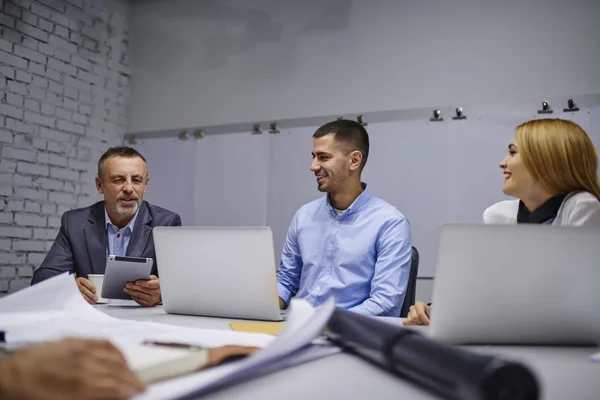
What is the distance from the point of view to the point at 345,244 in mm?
2236

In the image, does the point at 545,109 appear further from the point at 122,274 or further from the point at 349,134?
→ the point at 122,274

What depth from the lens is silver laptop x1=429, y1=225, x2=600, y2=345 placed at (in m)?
0.94

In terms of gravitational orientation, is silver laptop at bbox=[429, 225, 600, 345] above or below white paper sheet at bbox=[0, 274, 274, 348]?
above

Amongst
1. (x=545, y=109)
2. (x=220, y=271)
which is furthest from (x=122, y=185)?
(x=545, y=109)

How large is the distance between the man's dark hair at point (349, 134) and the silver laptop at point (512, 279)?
5.27 ft

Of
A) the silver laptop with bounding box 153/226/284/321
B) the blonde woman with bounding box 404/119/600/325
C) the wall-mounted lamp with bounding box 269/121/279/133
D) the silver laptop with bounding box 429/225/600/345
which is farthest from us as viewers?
the wall-mounted lamp with bounding box 269/121/279/133

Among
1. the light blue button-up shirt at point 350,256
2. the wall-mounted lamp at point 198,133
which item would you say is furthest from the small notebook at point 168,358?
the wall-mounted lamp at point 198,133

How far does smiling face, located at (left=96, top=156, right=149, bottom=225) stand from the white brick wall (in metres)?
1.45

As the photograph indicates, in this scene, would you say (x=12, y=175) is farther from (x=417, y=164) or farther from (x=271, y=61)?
A: (x=417, y=164)

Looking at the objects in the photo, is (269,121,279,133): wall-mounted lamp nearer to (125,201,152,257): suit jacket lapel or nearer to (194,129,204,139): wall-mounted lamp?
(194,129,204,139): wall-mounted lamp

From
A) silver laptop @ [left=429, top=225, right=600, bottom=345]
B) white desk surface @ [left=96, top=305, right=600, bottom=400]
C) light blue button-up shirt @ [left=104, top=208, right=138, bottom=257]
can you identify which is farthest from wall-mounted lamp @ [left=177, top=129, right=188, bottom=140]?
white desk surface @ [left=96, top=305, right=600, bottom=400]

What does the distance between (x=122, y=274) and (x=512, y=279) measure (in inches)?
47.4

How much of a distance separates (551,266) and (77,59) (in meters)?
3.95

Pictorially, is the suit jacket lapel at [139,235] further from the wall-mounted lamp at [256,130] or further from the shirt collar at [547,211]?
the wall-mounted lamp at [256,130]
